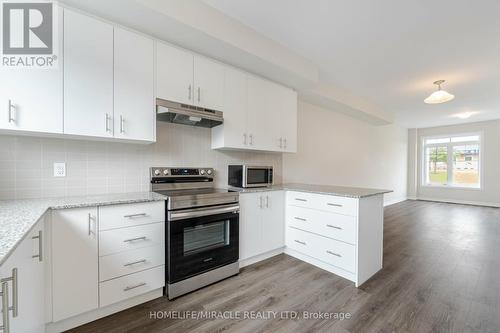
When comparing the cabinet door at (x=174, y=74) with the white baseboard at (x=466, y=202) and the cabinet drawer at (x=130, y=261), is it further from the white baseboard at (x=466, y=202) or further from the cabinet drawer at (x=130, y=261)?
the white baseboard at (x=466, y=202)

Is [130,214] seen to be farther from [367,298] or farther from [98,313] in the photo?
[367,298]

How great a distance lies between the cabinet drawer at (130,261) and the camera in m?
1.61

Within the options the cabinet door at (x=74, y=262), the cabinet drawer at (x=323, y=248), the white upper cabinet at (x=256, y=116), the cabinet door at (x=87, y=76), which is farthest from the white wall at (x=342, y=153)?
the cabinet door at (x=74, y=262)

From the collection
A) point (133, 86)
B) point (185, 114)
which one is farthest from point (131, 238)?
point (133, 86)

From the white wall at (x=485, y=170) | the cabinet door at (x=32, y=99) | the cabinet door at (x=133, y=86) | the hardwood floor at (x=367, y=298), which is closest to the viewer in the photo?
the cabinet door at (x=32, y=99)

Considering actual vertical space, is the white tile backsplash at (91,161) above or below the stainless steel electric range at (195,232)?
above

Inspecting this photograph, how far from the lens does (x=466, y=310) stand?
1767 mm

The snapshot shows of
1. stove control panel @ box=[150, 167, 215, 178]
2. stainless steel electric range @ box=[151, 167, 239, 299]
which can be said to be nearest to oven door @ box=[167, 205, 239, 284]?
stainless steel electric range @ box=[151, 167, 239, 299]

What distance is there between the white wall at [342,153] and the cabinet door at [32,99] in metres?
2.95

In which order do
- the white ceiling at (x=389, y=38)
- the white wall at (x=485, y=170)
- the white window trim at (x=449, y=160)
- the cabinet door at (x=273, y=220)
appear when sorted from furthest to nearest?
the white window trim at (x=449, y=160) → the white wall at (x=485, y=170) → the cabinet door at (x=273, y=220) → the white ceiling at (x=389, y=38)

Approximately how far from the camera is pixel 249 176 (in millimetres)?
2699

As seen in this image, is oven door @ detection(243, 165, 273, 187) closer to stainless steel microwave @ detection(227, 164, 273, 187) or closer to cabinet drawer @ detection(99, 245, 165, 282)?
stainless steel microwave @ detection(227, 164, 273, 187)

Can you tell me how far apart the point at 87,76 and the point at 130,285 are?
1.71m

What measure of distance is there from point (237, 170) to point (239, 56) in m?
1.34
